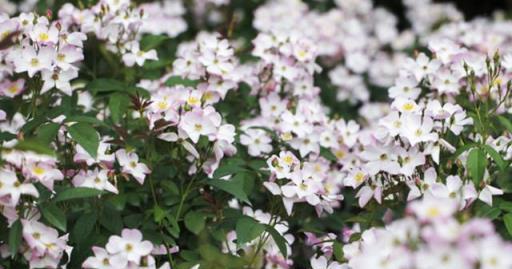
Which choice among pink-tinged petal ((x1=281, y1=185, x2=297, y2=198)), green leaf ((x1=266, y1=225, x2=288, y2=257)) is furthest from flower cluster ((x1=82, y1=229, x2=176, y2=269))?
pink-tinged petal ((x1=281, y1=185, x2=297, y2=198))

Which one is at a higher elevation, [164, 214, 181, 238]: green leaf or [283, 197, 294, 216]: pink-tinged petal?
[283, 197, 294, 216]: pink-tinged petal

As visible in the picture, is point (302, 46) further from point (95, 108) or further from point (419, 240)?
point (419, 240)

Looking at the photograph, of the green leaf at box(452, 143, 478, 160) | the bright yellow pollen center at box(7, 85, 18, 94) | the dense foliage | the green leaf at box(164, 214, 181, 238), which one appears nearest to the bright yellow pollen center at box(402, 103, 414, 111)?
the dense foliage

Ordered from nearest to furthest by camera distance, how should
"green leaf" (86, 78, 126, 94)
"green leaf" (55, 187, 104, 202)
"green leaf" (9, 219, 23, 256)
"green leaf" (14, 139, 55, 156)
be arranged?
"green leaf" (14, 139, 55, 156) → "green leaf" (9, 219, 23, 256) → "green leaf" (55, 187, 104, 202) → "green leaf" (86, 78, 126, 94)

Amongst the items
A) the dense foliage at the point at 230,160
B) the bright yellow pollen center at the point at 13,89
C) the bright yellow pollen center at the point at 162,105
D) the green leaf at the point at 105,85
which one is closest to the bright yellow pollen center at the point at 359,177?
the dense foliage at the point at 230,160

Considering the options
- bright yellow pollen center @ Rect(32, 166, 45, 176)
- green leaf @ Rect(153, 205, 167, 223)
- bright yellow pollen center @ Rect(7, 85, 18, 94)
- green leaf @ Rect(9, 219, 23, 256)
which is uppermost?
bright yellow pollen center @ Rect(32, 166, 45, 176)

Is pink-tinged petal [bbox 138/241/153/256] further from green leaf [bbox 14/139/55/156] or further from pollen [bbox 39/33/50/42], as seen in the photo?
pollen [bbox 39/33/50/42]

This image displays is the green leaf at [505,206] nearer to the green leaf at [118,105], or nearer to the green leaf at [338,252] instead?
the green leaf at [338,252]

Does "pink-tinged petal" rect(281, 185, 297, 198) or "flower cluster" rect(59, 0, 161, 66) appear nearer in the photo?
"pink-tinged petal" rect(281, 185, 297, 198)

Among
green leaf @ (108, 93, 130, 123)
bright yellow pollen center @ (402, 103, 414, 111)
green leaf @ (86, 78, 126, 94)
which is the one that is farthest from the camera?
green leaf @ (86, 78, 126, 94)
